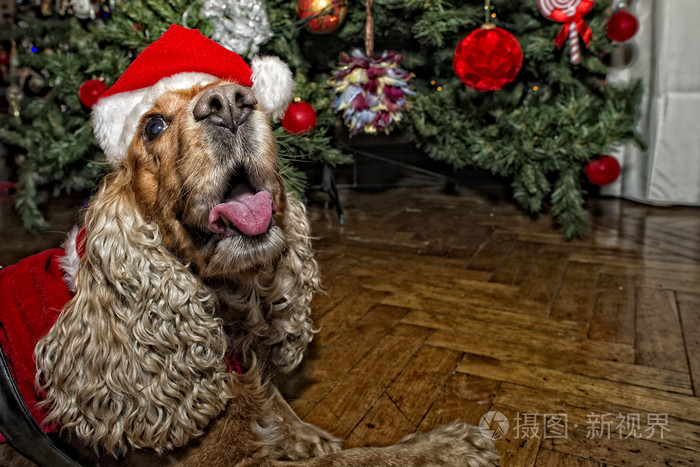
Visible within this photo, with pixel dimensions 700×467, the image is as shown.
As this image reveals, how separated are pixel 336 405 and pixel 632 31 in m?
2.10

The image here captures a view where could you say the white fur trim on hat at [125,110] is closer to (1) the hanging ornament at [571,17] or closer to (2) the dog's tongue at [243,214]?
(2) the dog's tongue at [243,214]

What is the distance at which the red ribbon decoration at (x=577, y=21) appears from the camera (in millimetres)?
2105

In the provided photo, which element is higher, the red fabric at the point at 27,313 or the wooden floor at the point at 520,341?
the red fabric at the point at 27,313

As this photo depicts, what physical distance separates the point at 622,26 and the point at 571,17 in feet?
1.00

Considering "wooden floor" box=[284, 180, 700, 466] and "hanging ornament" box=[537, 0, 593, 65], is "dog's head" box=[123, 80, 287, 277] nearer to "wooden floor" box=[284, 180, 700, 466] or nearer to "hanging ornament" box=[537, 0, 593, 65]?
"wooden floor" box=[284, 180, 700, 466]

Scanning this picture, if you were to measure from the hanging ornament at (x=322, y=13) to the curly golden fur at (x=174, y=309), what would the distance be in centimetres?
137

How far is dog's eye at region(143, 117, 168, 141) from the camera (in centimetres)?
95

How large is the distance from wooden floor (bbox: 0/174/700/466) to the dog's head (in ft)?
1.72

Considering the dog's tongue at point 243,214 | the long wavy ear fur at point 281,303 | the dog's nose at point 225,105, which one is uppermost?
the dog's nose at point 225,105

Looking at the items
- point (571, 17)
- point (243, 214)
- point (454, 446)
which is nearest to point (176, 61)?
point (243, 214)

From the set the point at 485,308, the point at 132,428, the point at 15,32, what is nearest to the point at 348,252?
the point at 485,308

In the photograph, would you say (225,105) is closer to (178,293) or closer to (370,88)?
(178,293)

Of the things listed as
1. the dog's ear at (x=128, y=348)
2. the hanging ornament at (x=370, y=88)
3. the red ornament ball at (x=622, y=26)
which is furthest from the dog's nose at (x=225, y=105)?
the red ornament ball at (x=622, y=26)

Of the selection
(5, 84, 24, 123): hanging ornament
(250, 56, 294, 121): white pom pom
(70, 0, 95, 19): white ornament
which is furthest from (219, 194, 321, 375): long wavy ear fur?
(5, 84, 24, 123): hanging ornament
